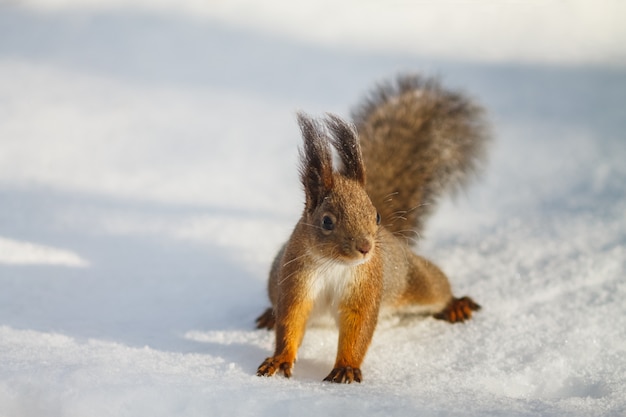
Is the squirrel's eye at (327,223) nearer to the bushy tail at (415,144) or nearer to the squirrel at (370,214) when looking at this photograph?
the squirrel at (370,214)

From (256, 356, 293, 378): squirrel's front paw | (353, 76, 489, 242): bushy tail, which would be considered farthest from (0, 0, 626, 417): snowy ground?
(353, 76, 489, 242): bushy tail

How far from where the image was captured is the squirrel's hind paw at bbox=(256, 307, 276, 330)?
272cm

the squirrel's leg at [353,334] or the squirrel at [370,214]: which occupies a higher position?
the squirrel at [370,214]

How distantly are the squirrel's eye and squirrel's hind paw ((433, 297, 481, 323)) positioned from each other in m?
0.84

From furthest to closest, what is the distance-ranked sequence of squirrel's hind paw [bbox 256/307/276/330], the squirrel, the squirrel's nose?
squirrel's hind paw [bbox 256/307/276/330] < the squirrel < the squirrel's nose

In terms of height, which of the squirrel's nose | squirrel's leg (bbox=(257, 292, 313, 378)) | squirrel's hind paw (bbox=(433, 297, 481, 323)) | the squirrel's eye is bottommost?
squirrel's leg (bbox=(257, 292, 313, 378))

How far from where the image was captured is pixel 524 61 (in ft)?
17.8

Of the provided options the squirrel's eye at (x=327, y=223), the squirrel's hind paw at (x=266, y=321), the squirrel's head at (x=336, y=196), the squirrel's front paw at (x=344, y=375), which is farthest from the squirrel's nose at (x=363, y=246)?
the squirrel's hind paw at (x=266, y=321)

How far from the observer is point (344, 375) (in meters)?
2.17

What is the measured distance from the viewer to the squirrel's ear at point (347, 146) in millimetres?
2256

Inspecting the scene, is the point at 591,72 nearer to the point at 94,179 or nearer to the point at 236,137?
the point at 236,137

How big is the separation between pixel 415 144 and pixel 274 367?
142 cm

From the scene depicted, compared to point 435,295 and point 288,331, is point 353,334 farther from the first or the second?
point 435,295

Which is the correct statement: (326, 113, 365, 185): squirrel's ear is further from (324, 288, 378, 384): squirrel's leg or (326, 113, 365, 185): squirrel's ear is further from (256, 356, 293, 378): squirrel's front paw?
(256, 356, 293, 378): squirrel's front paw
